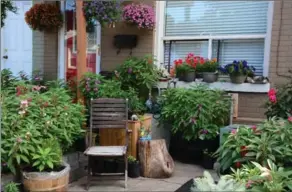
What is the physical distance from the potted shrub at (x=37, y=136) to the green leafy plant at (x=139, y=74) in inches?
50.8

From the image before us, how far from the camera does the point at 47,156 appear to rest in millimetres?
2773

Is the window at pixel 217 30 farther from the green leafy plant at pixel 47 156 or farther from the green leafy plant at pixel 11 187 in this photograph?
the green leafy plant at pixel 11 187

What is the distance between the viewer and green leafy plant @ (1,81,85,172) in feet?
8.75

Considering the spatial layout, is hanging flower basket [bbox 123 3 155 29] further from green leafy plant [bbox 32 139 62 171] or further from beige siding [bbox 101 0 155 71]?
green leafy plant [bbox 32 139 62 171]

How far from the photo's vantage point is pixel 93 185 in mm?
3314

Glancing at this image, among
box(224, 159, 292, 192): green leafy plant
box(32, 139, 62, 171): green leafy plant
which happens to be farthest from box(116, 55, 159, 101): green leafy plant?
box(224, 159, 292, 192): green leafy plant

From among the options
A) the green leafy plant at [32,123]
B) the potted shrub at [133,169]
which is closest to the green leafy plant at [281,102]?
the potted shrub at [133,169]

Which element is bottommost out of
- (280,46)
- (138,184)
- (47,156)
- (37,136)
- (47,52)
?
(138,184)

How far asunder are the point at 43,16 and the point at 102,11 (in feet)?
4.64

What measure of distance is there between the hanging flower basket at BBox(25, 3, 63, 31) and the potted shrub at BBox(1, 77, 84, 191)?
2210mm

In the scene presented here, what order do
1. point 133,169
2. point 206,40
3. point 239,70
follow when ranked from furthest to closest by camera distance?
1. point 206,40
2. point 239,70
3. point 133,169

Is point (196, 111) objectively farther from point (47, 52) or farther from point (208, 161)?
point (47, 52)

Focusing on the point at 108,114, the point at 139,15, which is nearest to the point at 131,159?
the point at 108,114

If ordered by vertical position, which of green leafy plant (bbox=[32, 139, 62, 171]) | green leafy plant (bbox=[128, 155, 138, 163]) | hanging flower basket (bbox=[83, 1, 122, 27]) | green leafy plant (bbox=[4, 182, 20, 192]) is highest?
hanging flower basket (bbox=[83, 1, 122, 27])
